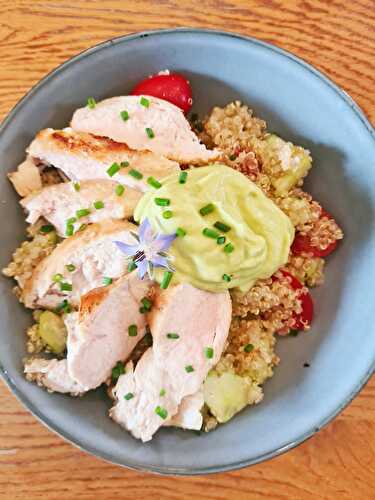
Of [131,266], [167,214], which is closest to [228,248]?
[167,214]

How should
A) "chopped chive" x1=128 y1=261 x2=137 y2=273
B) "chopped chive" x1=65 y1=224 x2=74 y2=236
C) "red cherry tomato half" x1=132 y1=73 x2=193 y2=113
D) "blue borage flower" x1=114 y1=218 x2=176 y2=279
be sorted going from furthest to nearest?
"red cherry tomato half" x1=132 y1=73 x2=193 y2=113, "chopped chive" x1=65 y1=224 x2=74 y2=236, "chopped chive" x1=128 y1=261 x2=137 y2=273, "blue borage flower" x1=114 y1=218 x2=176 y2=279

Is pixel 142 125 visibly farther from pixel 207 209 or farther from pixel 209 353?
pixel 209 353

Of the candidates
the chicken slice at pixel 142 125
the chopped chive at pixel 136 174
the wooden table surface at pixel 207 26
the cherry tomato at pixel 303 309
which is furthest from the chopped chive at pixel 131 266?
the wooden table surface at pixel 207 26

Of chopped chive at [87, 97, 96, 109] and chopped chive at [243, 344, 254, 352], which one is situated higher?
chopped chive at [87, 97, 96, 109]

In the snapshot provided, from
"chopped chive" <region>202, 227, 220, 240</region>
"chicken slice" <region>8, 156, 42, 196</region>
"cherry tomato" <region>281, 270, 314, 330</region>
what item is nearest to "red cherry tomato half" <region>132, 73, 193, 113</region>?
"chicken slice" <region>8, 156, 42, 196</region>

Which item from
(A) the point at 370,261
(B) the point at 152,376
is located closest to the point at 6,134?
(B) the point at 152,376

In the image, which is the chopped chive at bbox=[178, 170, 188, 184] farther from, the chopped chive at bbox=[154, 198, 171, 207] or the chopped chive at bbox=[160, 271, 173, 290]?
the chopped chive at bbox=[160, 271, 173, 290]
